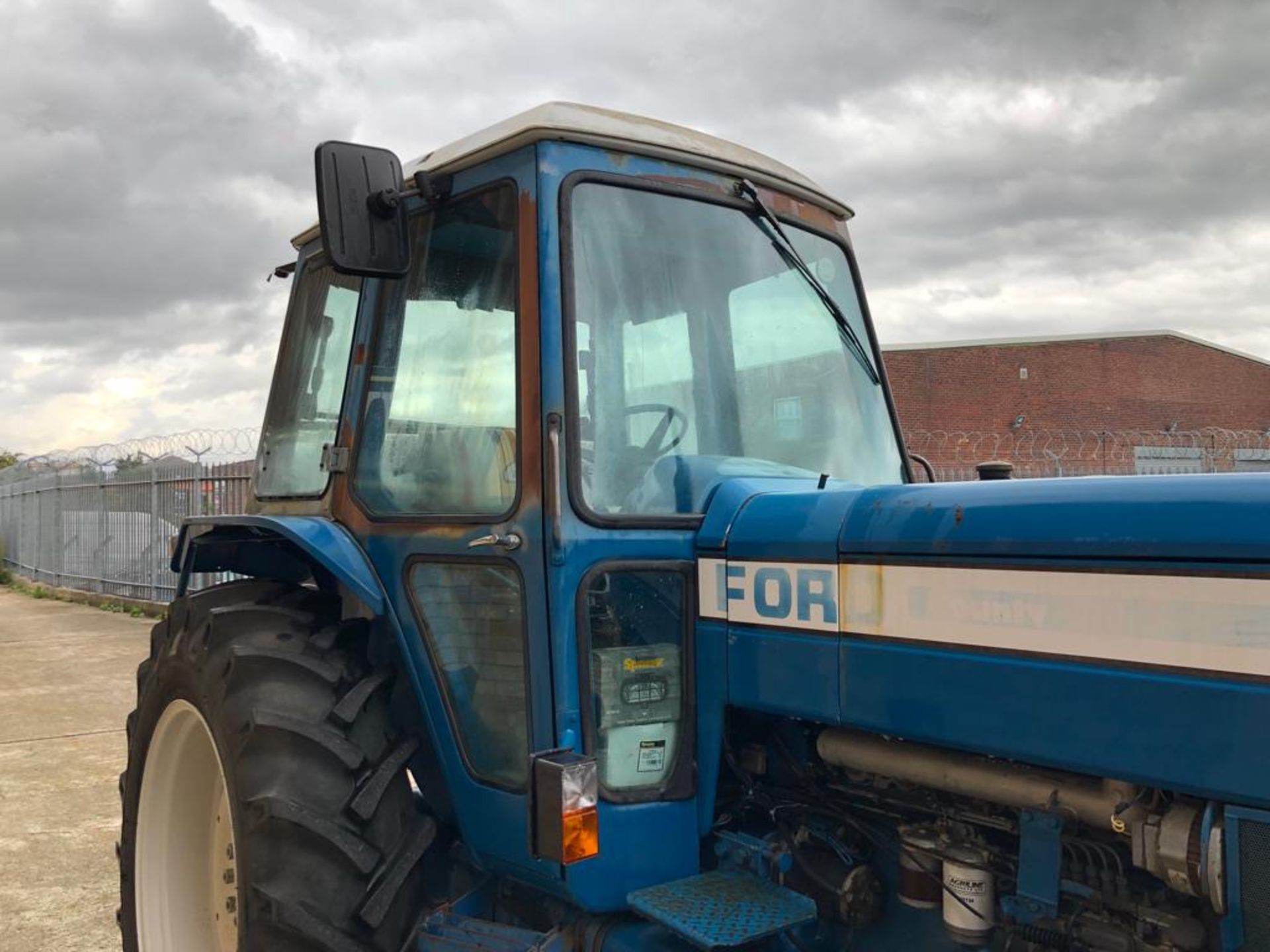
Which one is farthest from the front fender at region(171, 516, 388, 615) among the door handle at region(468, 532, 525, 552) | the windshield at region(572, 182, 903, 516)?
the windshield at region(572, 182, 903, 516)

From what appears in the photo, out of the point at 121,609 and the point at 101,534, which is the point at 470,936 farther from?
the point at 101,534

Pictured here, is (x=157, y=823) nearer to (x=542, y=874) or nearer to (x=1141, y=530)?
(x=542, y=874)

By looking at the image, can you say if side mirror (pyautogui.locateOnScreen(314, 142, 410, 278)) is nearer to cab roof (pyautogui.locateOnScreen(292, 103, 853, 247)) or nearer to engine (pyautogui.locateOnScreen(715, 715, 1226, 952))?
cab roof (pyautogui.locateOnScreen(292, 103, 853, 247))

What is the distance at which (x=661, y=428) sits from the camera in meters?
2.67

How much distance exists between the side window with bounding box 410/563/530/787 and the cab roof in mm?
966

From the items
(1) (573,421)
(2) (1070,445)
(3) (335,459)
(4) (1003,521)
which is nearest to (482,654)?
(1) (573,421)

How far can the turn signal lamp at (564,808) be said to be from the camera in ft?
7.70

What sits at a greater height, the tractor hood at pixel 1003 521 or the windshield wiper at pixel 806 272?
the windshield wiper at pixel 806 272

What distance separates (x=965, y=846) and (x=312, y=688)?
1.49 metres

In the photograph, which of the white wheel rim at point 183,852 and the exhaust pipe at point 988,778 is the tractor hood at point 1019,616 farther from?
the white wheel rim at point 183,852

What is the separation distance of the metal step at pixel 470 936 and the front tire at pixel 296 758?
0.19 feet

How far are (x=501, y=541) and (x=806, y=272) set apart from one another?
107 centimetres

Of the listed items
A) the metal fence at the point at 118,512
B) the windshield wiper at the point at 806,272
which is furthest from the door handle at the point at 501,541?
the metal fence at the point at 118,512

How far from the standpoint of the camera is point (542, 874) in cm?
259
